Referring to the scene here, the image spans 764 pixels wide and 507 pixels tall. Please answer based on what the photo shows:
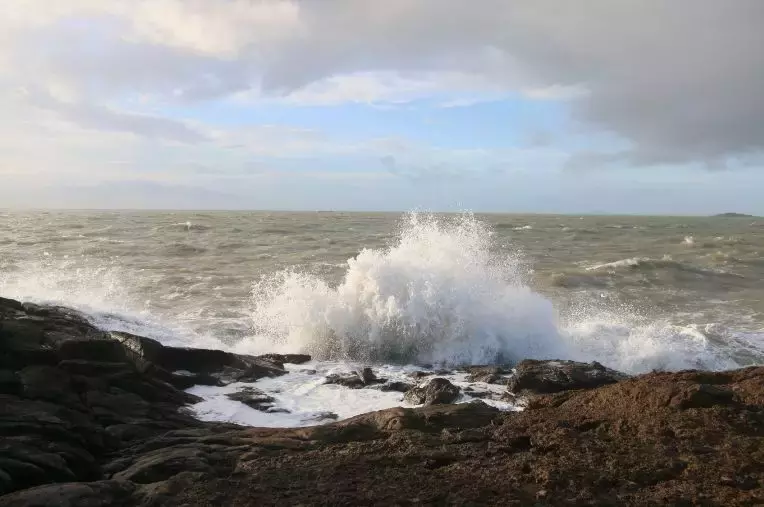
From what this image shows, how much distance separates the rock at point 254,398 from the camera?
677 centimetres

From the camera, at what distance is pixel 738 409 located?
14.6 ft

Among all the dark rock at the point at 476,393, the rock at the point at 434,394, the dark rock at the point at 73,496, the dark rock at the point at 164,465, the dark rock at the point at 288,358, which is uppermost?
the dark rock at the point at 73,496

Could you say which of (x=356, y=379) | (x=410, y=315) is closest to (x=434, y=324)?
(x=410, y=315)

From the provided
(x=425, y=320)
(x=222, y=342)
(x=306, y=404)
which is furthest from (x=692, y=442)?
(x=222, y=342)

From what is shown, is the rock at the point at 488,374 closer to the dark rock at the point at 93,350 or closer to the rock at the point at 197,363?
the rock at the point at 197,363

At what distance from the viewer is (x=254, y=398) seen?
697 cm

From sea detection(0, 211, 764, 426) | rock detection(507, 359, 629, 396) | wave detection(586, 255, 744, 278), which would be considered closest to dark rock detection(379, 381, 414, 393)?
sea detection(0, 211, 764, 426)

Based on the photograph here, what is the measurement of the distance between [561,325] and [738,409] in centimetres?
824

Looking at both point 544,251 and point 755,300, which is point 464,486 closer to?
point 755,300

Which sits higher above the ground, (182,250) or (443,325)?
(182,250)

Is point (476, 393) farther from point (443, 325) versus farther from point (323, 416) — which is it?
point (443, 325)

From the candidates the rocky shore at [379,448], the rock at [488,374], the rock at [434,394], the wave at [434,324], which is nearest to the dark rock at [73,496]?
the rocky shore at [379,448]

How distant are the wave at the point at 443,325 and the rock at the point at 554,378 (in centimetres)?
247

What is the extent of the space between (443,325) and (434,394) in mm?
3852
